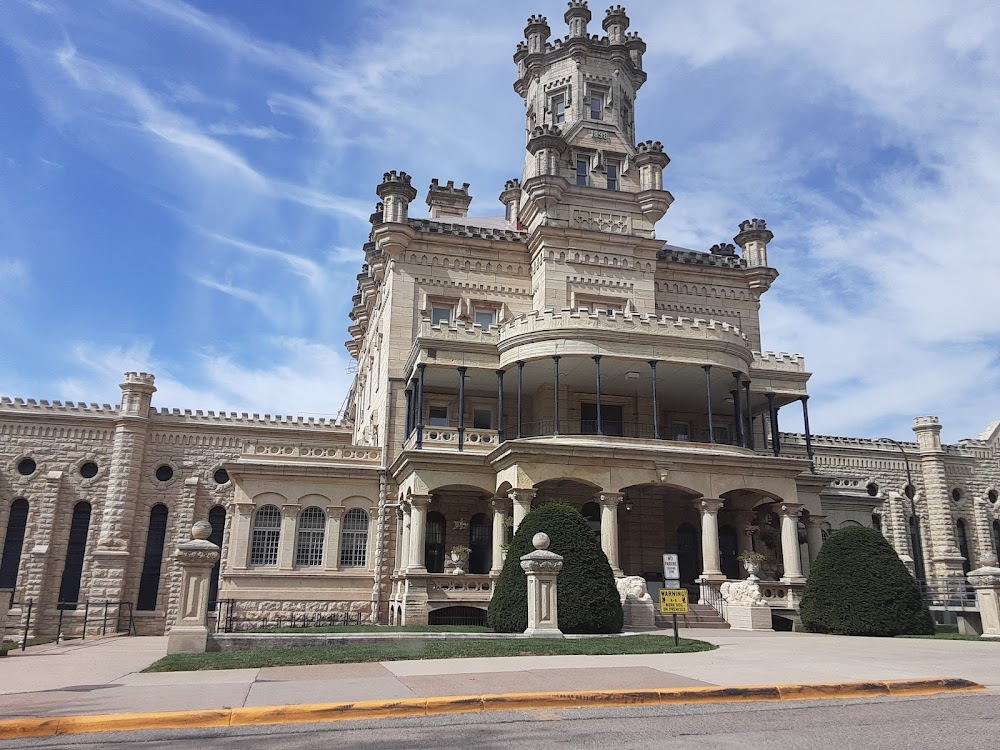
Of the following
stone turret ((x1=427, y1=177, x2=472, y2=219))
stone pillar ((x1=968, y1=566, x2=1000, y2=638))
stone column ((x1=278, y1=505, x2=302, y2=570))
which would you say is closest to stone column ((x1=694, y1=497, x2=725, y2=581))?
stone pillar ((x1=968, y1=566, x2=1000, y2=638))

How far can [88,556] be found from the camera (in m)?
41.1

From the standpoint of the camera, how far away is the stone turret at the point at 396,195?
3797 centimetres

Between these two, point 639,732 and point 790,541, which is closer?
point 639,732

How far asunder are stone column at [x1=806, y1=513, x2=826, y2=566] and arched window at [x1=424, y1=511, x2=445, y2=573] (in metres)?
15.0

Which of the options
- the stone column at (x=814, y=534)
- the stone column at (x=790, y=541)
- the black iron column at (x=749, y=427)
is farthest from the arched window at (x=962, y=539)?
the stone column at (x=790, y=541)

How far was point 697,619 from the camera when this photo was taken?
2592 cm

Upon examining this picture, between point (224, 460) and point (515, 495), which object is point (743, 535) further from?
point (224, 460)

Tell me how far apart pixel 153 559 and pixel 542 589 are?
2927cm

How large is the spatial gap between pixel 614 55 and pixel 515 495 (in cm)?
2728

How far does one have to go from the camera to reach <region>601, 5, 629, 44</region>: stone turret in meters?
45.1

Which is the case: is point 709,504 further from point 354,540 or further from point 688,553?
point 354,540

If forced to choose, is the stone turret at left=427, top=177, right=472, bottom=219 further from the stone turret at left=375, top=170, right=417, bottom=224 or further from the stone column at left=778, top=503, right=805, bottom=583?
the stone column at left=778, top=503, right=805, bottom=583

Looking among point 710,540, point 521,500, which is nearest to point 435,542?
point 521,500

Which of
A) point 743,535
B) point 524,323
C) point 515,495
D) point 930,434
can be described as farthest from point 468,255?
point 930,434
